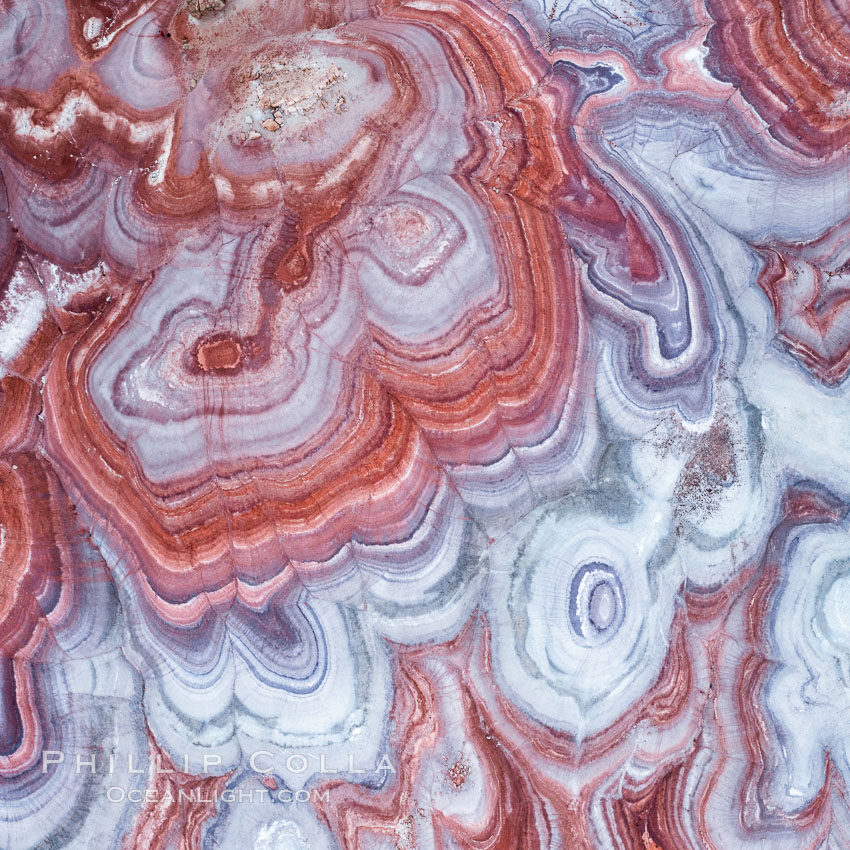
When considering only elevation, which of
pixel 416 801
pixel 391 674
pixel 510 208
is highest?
pixel 510 208

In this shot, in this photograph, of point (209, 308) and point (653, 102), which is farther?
point (653, 102)

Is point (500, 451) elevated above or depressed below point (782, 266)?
below

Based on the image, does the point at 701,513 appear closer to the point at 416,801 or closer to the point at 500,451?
the point at 500,451

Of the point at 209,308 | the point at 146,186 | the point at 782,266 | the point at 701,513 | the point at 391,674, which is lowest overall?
the point at 391,674

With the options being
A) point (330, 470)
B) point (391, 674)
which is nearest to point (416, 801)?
point (391, 674)

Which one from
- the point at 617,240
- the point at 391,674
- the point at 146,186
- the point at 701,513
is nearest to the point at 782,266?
the point at 617,240

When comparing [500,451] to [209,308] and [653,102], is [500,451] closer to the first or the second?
[209,308]
